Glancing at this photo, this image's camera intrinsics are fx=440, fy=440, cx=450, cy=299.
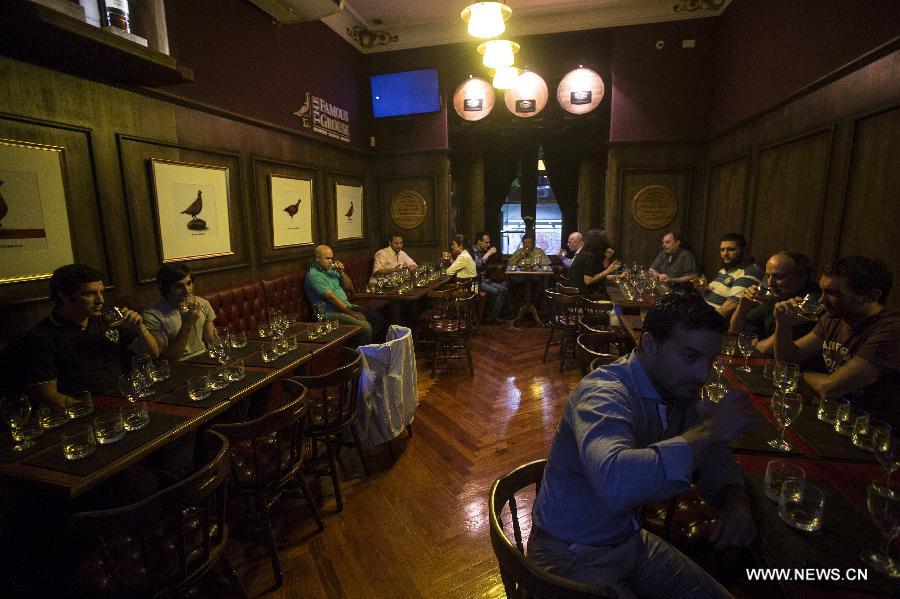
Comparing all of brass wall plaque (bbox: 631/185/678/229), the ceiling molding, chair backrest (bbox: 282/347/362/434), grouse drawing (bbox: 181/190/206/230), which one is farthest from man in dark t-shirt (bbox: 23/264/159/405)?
brass wall plaque (bbox: 631/185/678/229)

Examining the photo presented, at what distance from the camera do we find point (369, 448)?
11.1 ft

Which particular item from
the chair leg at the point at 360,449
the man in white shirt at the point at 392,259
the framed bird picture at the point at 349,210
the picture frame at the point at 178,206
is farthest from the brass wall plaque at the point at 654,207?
the chair leg at the point at 360,449

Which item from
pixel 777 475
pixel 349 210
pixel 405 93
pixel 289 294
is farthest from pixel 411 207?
pixel 777 475

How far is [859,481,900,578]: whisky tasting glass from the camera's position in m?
1.11

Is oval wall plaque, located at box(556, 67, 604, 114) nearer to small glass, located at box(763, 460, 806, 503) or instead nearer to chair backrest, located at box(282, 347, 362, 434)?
chair backrest, located at box(282, 347, 362, 434)

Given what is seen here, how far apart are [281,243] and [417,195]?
Result: 296 centimetres

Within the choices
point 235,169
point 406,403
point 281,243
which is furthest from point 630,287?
point 235,169

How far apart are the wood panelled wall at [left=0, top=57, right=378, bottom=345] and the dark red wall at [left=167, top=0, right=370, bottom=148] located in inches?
9.8

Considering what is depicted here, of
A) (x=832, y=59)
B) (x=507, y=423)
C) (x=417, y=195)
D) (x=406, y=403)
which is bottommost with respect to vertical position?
(x=507, y=423)

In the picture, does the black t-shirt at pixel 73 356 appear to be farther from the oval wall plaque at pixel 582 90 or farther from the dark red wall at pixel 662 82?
the dark red wall at pixel 662 82

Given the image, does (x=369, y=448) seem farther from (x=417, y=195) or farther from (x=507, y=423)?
(x=417, y=195)

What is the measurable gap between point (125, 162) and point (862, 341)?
16.7ft

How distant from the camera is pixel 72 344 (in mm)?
2506

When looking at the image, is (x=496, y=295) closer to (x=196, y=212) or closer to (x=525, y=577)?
(x=196, y=212)
